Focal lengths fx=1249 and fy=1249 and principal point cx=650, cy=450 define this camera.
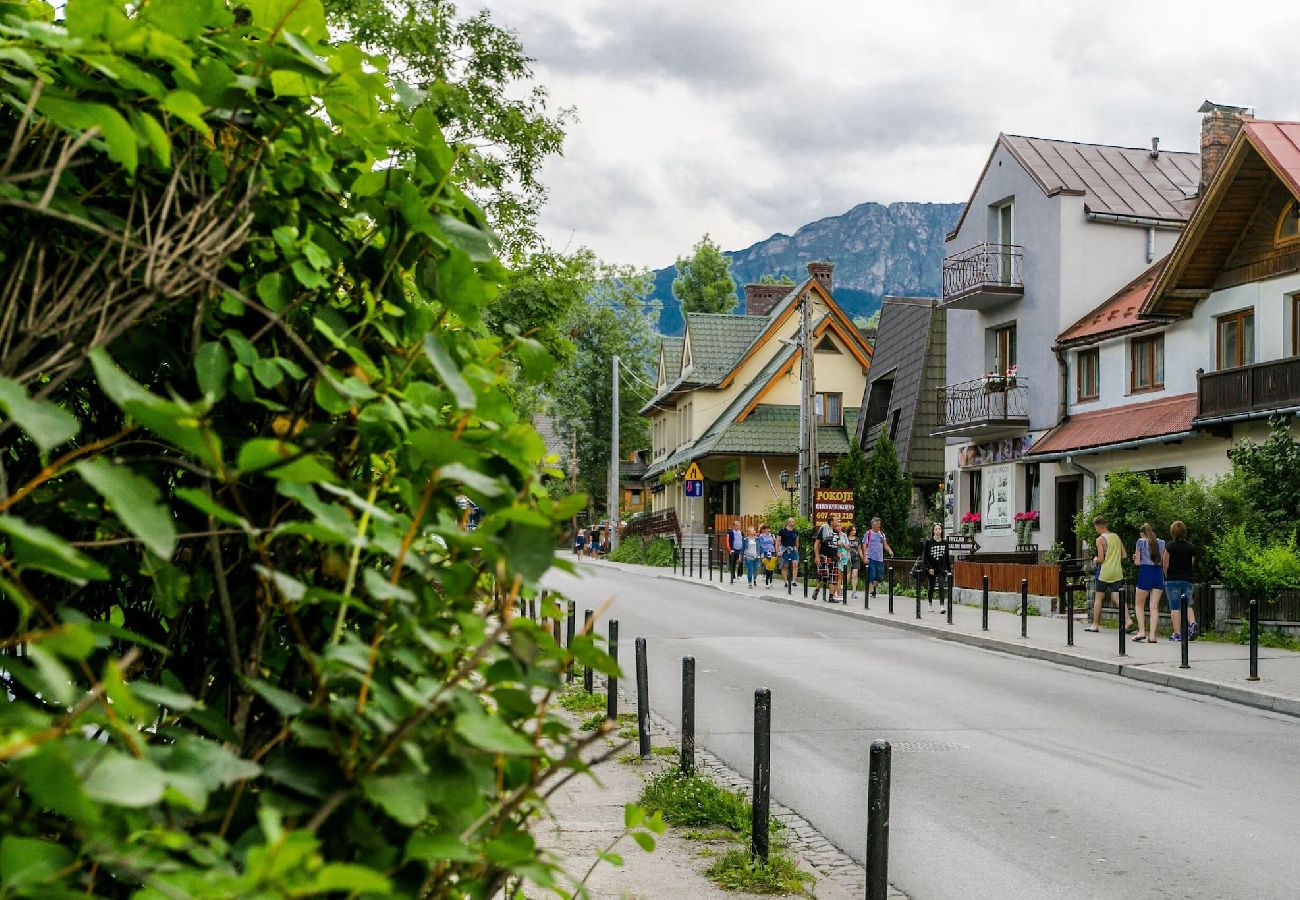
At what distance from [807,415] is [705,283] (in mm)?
48741

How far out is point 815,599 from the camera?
2822 centimetres

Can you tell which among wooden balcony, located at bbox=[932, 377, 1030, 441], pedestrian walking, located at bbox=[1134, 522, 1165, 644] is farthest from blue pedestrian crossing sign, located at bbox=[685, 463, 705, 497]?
pedestrian walking, located at bbox=[1134, 522, 1165, 644]

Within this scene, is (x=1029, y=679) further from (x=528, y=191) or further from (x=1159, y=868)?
(x=528, y=191)

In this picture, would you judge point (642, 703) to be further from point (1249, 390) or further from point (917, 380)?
point (917, 380)

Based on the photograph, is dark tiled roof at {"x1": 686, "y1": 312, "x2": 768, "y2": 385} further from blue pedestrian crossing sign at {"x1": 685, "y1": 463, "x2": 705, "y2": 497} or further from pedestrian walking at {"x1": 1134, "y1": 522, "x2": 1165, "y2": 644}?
pedestrian walking at {"x1": 1134, "y1": 522, "x2": 1165, "y2": 644}

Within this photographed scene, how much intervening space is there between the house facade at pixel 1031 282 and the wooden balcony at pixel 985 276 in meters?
0.04

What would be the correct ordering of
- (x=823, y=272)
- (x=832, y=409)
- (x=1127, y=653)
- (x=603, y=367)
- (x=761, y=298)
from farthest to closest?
(x=603, y=367) → (x=761, y=298) → (x=823, y=272) → (x=832, y=409) → (x=1127, y=653)

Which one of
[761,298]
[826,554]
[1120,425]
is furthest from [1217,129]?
[761,298]

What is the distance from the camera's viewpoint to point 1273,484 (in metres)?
21.5

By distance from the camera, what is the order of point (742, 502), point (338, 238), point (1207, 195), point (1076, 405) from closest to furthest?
point (338, 238) → point (1207, 195) → point (1076, 405) → point (742, 502)

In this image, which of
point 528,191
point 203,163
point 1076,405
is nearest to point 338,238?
point 203,163

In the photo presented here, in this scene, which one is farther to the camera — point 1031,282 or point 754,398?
point 754,398

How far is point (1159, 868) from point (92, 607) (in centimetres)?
629

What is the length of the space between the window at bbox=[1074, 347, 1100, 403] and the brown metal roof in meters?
3.84
